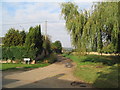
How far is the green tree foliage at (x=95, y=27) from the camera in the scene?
12.5m

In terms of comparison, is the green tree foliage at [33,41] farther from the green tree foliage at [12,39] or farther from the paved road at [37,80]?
the paved road at [37,80]

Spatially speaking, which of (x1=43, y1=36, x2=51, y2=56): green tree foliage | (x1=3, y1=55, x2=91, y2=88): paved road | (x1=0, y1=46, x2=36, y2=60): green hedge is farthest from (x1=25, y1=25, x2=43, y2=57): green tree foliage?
(x1=3, y1=55, x2=91, y2=88): paved road

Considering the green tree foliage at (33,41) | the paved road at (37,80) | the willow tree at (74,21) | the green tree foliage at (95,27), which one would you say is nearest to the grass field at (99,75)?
the paved road at (37,80)

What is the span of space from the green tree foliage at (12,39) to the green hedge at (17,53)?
6.05 meters

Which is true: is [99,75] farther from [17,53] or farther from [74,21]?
[17,53]

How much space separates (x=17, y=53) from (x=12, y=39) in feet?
26.5

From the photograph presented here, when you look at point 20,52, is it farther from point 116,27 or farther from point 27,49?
point 116,27

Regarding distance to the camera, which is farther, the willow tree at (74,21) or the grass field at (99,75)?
the willow tree at (74,21)

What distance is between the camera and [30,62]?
20.3 meters

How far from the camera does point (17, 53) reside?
20781 mm

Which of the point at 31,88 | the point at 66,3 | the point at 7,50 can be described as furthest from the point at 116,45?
the point at 7,50

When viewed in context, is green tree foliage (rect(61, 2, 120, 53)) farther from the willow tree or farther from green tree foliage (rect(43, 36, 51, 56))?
green tree foliage (rect(43, 36, 51, 56))

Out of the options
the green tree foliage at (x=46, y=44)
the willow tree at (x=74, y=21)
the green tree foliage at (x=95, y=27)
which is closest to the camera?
the green tree foliage at (x=95, y=27)

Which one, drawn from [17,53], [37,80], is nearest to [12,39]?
[17,53]
